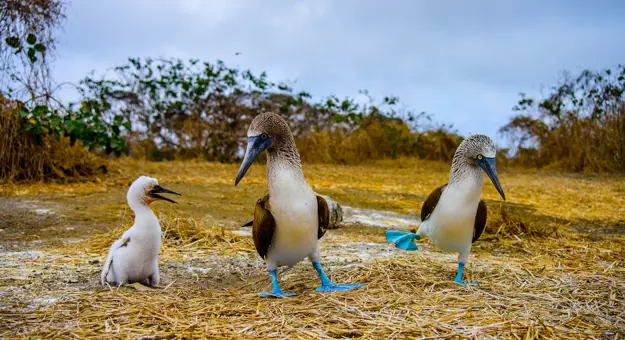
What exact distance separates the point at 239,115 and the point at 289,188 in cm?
1336

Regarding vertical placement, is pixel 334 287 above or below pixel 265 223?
below

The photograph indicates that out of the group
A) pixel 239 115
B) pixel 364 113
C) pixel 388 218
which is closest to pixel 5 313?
pixel 388 218

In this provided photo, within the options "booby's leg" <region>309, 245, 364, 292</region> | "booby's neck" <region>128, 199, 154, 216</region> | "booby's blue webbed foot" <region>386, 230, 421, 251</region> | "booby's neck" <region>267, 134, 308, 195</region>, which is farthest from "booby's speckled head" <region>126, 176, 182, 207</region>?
"booby's blue webbed foot" <region>386, 230, 421, 251</region>

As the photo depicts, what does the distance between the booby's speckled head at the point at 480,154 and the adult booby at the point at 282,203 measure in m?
1.07

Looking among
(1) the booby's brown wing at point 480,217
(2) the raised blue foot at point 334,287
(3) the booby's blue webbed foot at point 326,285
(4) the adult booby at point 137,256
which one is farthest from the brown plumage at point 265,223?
(1) the booby's brown wing at point 480,217

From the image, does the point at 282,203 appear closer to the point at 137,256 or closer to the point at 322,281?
the point at 322,281

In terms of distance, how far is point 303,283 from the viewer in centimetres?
411

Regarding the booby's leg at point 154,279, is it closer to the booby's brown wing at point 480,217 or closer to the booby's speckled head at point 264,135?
the booby's speckled head at point 264,135

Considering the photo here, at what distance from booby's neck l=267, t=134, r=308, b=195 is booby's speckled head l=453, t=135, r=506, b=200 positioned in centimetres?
119

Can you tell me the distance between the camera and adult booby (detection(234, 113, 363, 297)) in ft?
11.6

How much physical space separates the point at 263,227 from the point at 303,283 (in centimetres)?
72

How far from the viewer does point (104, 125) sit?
1025 cm

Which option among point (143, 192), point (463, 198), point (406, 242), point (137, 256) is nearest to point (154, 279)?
point (137, 256)

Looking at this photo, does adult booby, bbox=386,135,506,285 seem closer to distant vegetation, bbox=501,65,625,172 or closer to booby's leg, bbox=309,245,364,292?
booby's leg, bbox=309,245,364,292
